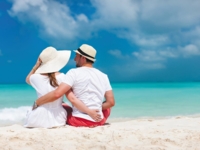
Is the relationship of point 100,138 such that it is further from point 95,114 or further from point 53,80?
point 53,80

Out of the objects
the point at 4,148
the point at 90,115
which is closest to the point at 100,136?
the point at 90,115

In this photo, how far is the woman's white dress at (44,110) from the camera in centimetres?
407

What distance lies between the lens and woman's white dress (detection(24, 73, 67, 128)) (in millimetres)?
4066

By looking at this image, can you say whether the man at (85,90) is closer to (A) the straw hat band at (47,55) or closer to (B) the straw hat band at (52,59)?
(B) the straw hat band at (52,59)

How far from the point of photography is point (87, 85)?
4.01 metres

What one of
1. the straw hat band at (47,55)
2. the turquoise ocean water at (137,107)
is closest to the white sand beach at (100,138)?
the straw hat band at (47,55)

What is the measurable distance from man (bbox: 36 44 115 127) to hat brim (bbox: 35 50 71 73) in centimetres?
19

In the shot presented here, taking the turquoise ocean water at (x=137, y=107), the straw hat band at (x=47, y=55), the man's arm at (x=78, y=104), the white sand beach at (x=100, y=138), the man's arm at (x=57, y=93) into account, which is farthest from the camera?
the turquoise ocean water at (x=137, y=107)

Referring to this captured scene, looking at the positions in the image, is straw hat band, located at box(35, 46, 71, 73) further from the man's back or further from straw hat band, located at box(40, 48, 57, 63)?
the man's back

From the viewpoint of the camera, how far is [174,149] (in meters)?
3.32

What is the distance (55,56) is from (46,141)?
4.21ft

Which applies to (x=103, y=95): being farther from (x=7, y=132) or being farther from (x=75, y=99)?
(x=7, y=132)

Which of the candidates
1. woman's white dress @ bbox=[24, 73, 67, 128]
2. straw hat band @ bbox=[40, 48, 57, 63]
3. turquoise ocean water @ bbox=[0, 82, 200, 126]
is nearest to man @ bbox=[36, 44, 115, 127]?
woman's white dress @ bbox=[24, 73, 67, 128]

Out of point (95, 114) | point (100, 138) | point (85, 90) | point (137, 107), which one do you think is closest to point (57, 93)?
point (85, 90)
